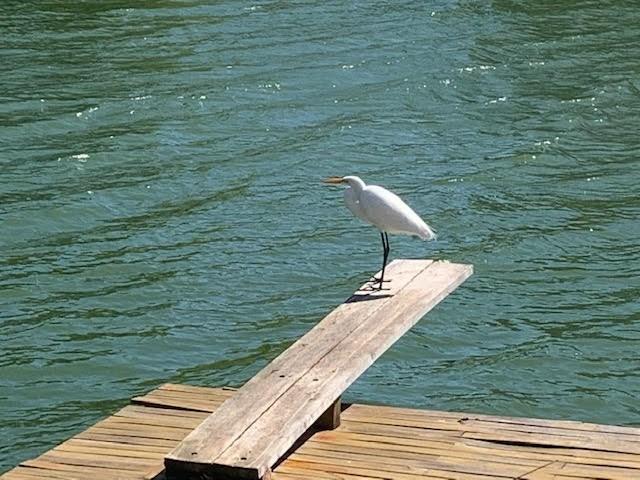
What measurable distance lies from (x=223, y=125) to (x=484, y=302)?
5007 millimetres

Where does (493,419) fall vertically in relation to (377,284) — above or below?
below

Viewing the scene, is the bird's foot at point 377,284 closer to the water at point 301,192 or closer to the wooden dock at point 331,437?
the wooden dock at point 331,437

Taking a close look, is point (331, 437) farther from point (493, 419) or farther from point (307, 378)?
point (493, 419)

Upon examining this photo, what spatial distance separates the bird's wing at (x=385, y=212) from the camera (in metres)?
7.02

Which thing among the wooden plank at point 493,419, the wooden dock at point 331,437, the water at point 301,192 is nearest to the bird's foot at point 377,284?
the wooden dock at point 331,437

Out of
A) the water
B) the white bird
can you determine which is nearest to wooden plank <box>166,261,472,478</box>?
the white bird

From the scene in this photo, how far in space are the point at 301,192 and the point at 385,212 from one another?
5.34 metres

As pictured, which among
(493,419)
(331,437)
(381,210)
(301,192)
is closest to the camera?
(331,437)

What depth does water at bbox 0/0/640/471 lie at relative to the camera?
890cm

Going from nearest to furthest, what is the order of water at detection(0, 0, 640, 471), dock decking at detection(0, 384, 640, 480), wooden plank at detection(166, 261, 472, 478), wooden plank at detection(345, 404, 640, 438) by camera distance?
1. wooden plank at detection(166, 261, 472, 478)
2. dock decking at detection(0, 384, 640, 480)
3. wooden plank at detection(345, 404, 640, 438)
4. water at detection(0, 0, 640, 471)

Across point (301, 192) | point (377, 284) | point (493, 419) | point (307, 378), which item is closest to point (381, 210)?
point (377, 284)

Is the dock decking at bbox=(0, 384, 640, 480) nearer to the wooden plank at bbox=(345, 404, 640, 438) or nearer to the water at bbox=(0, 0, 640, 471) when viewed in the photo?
the wooden plank at bbox=(345, 404, 640, 438)

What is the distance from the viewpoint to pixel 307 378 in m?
6.06

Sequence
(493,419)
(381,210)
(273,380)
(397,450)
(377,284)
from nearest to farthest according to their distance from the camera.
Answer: (273,380) < (397,450) < (493,419) < (381,210) < (377,284)
